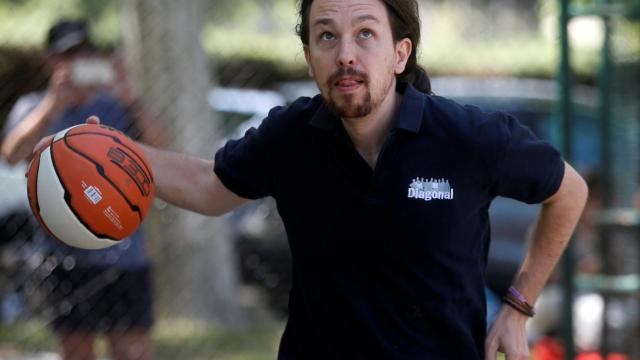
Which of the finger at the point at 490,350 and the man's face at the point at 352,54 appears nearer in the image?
the man's face at the point at 352,54

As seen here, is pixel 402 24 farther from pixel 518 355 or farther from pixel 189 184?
pixel 518 355

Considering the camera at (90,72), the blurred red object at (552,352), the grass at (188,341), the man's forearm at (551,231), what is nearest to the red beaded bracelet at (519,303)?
the man's forearm at (551,231)

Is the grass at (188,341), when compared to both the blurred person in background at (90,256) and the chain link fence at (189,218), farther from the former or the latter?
the blurred person in background at (90,256)

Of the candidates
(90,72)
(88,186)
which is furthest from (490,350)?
(90,72)

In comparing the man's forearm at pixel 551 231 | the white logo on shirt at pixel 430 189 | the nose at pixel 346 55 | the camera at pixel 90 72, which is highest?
the nose at pixel 346 55

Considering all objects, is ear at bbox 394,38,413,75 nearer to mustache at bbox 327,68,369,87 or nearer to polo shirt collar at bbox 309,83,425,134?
polo shirt collar at bbox 309,83,425,134

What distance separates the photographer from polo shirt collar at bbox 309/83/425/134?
3.57m

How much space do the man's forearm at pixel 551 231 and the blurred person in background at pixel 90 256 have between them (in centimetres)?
288

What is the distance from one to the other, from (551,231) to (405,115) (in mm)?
629

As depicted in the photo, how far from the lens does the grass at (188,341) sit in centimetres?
727

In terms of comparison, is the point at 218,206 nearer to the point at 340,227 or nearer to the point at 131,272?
the point at 340,227

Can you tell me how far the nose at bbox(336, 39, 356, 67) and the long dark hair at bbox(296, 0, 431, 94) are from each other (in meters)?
0.19

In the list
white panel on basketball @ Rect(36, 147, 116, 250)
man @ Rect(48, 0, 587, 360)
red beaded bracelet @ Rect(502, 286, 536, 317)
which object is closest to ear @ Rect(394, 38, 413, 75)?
man @ Rect(48, 0, 587, 360)

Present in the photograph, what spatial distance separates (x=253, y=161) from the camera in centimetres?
380
